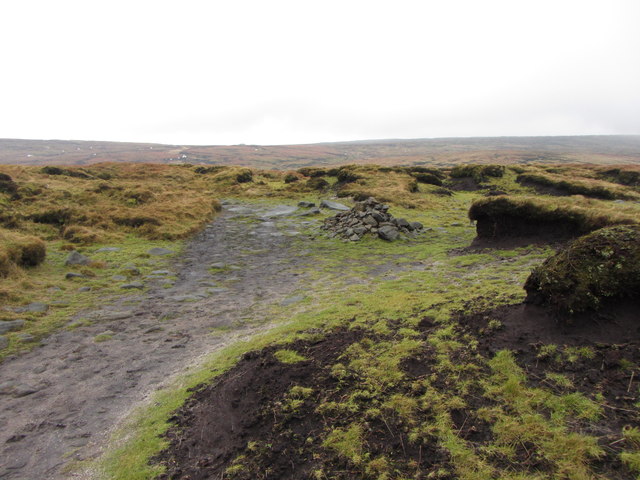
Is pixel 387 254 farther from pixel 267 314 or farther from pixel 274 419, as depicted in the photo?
pixel 274 419

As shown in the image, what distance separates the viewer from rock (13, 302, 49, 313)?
9945mm

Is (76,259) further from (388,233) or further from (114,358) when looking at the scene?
(388,233)

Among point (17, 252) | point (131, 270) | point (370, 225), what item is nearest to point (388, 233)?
point (370, 225)

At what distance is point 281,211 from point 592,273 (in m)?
24.1

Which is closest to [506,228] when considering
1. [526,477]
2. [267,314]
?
[267,314]

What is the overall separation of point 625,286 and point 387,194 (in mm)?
24607

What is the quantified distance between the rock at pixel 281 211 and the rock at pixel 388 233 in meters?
10.1

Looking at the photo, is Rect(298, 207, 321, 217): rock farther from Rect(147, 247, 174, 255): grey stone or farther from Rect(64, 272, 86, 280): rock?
Rect(64, 272, 86, 280): rock

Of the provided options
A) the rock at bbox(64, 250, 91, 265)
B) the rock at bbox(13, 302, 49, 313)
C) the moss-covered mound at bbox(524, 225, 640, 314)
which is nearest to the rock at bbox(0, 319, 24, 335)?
the rock at bbox(13, 302, 49, 313)

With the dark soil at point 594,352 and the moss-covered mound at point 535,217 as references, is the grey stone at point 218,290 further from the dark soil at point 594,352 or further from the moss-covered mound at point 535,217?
the moss-covered mound at point 535,217

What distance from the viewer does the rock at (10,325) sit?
29.0ft

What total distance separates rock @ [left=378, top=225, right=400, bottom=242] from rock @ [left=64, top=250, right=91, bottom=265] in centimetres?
1430

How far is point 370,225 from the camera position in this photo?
779 inches

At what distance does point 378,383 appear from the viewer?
5438mm
